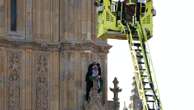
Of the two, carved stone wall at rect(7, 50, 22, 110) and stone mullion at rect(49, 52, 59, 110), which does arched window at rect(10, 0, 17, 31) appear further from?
stone mullion at rect(49, 52, 59, 110)

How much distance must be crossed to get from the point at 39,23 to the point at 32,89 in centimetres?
273

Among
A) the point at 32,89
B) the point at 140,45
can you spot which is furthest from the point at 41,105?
the point at 140,45

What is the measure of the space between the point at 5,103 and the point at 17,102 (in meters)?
0.57

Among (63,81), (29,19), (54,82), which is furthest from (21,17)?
(63,81)

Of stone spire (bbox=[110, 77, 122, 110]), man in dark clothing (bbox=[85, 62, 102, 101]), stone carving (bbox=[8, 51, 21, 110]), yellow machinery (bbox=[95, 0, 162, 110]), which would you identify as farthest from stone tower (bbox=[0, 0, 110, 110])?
yellow machinery (bbox=[95, 0, 162, 110])

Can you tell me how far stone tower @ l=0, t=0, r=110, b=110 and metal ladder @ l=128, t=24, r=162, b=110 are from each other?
278 inches

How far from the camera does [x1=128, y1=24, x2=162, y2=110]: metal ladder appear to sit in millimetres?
29766

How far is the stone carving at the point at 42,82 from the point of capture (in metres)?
37.7

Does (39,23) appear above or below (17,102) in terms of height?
above

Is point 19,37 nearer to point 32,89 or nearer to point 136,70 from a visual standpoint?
point 32,89

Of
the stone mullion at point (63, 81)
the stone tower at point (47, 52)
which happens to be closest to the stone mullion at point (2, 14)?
the stone tower at point (47, 52)

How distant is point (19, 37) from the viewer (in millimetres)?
37750

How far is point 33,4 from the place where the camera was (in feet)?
126

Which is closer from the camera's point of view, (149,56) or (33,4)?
(149,56)
